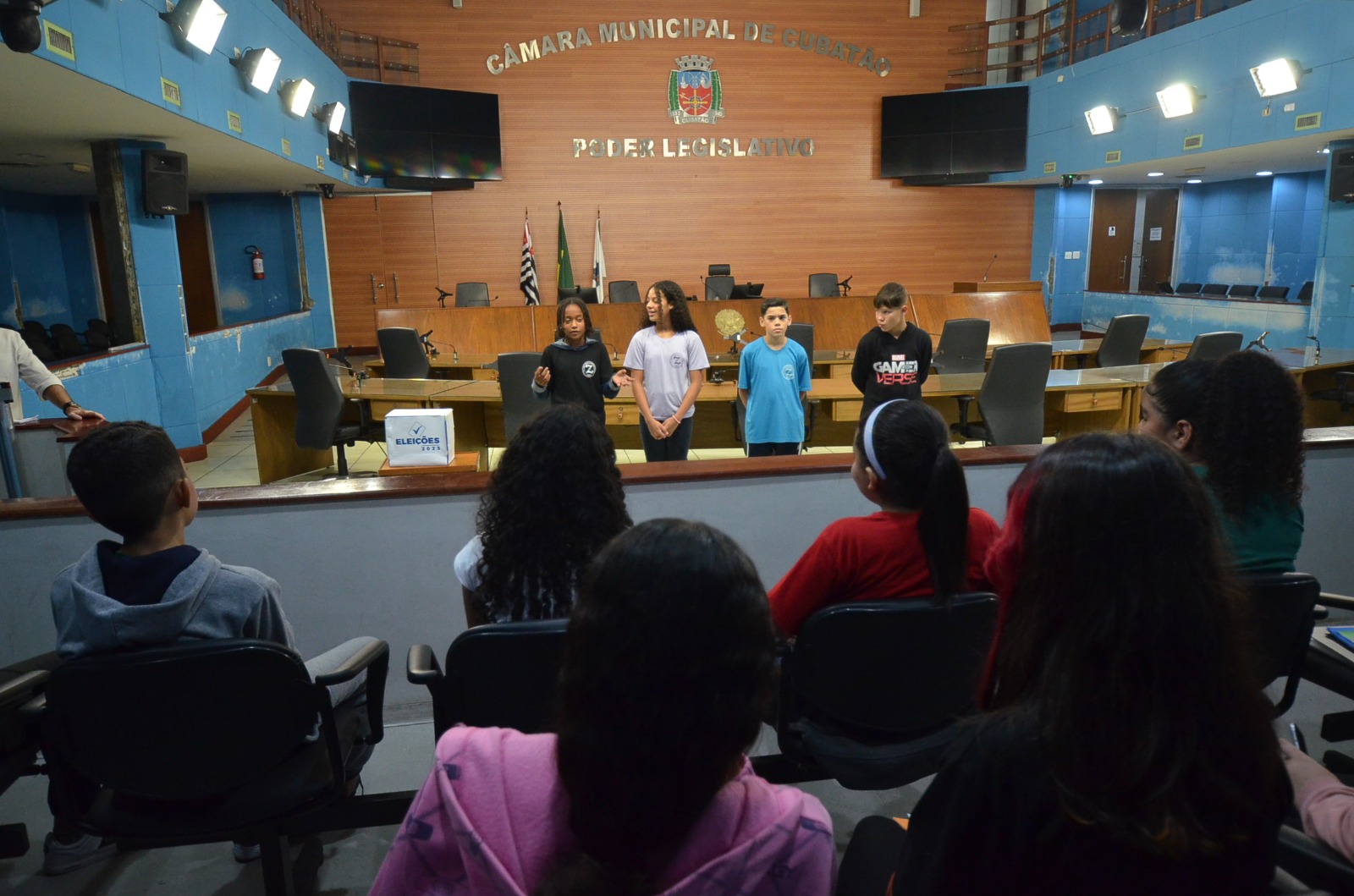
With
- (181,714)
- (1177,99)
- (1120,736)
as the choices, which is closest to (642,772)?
(1120,736)

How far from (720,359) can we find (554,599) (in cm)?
478

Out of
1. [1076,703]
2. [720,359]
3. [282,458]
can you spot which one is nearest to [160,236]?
[282,458]

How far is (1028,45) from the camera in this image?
39.7ft

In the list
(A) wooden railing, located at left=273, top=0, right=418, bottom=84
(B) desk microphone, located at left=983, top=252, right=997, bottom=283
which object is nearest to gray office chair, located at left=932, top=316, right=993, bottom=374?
(B) desk microphone, located at left=983, top=252, right=997, bottom=283

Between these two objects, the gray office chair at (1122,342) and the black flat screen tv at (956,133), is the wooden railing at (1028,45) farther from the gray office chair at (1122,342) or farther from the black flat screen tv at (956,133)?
the gray office chair at (1122,342)

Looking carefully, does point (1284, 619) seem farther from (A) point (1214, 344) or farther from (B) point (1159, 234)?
(B) point (1159, 234)

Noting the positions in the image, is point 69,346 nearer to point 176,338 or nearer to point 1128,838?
point 176,338

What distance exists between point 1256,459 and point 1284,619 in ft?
1.10

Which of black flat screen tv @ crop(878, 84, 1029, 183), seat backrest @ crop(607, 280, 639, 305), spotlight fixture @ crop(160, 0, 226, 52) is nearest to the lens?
spotlight fixture @ crop(160, 0, 226, 52)

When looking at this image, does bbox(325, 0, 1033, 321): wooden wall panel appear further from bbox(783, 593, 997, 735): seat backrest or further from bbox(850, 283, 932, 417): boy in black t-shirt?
bbox(783, 593, 997, 735): seat backrest

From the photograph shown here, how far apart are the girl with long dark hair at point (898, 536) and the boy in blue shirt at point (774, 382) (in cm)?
233

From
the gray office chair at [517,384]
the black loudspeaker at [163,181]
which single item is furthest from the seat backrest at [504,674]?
the black loudspeaker at [163,181]

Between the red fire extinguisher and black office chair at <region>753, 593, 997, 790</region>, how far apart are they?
11350 mm

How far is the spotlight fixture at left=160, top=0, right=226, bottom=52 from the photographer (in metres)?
5.14
